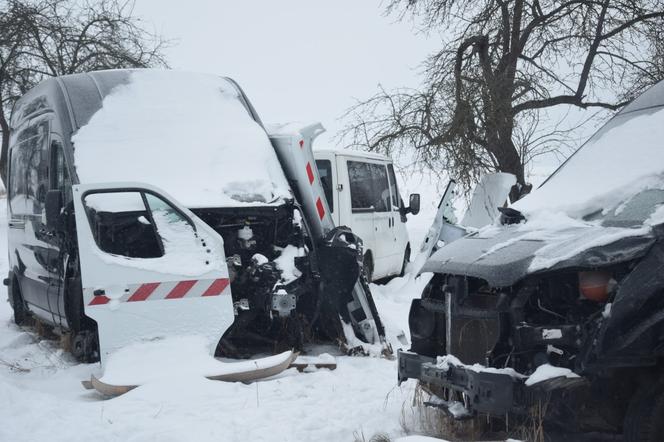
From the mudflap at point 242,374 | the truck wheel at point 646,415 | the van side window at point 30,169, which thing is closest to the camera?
the truck wheel at point 646,415

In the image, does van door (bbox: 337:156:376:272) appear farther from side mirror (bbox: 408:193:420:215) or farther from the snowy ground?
the snowy ground

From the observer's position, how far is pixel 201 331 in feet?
A: 21.2

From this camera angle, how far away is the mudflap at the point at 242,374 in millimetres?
5816

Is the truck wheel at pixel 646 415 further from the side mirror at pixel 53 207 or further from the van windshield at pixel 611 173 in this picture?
the side mirror at pixel 53 207

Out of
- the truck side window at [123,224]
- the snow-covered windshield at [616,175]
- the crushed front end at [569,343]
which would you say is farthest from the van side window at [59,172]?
the crushed front end at [569,343]

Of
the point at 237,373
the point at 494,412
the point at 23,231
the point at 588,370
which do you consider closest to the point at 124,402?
the point at 237,373

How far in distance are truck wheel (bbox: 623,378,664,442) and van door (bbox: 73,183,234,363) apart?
3555 mm

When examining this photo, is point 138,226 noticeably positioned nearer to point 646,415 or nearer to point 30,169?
point 30,169

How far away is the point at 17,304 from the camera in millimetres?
9703

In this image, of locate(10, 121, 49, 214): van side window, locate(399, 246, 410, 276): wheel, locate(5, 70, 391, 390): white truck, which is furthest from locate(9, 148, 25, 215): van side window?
locate(399, 246, 410, 276): wheel

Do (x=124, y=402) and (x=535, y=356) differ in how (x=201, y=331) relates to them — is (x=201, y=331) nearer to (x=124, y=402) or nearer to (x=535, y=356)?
(x=124, y=402)

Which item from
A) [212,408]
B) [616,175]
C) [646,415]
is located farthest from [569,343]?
[212,408]

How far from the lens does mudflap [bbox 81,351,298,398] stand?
582cm

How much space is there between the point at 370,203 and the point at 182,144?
5176mm
